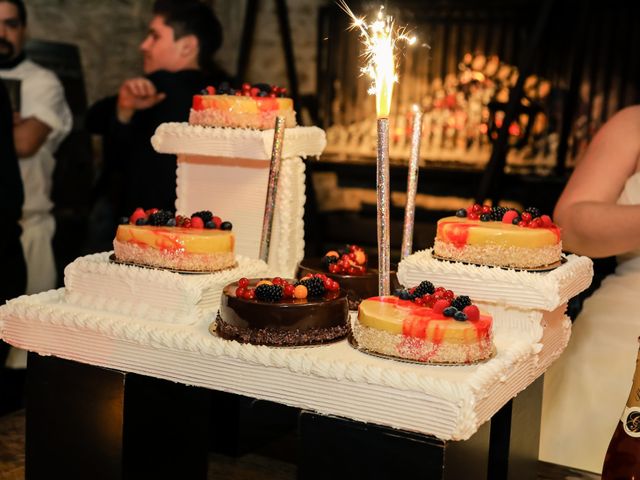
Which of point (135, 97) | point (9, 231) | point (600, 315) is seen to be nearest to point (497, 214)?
point (600, 315)

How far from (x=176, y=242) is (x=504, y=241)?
77 cm

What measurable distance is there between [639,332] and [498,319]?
1116 millimetres

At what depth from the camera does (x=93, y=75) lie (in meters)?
6.86

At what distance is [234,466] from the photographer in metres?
2.52

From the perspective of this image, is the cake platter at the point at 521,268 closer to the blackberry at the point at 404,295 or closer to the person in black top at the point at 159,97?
the blackberry at the point at 404,295

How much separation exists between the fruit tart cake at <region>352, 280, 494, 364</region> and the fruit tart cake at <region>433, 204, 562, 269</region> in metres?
0.27

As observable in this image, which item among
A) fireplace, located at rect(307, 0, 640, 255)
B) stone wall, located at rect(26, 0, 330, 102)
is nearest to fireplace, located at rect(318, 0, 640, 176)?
fireplace, located at rect(307, 0, 640, 255)

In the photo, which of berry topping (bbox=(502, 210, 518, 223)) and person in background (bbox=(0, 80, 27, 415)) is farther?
person in background (bbox=(0, 80, 27, 415))

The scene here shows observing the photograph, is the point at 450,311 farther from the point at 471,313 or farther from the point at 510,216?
the point at 510,216

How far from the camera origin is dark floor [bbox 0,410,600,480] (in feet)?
7.78

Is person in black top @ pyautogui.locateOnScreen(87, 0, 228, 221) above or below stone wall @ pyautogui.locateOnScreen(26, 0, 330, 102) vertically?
below

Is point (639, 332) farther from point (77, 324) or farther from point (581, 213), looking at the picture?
point (77, 324)

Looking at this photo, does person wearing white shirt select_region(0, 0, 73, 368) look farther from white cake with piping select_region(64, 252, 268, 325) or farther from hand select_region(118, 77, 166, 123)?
white cake with piping select_region(64, 252, 268, 325)

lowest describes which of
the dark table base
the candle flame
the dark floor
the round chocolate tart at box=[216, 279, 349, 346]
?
the dark floor
